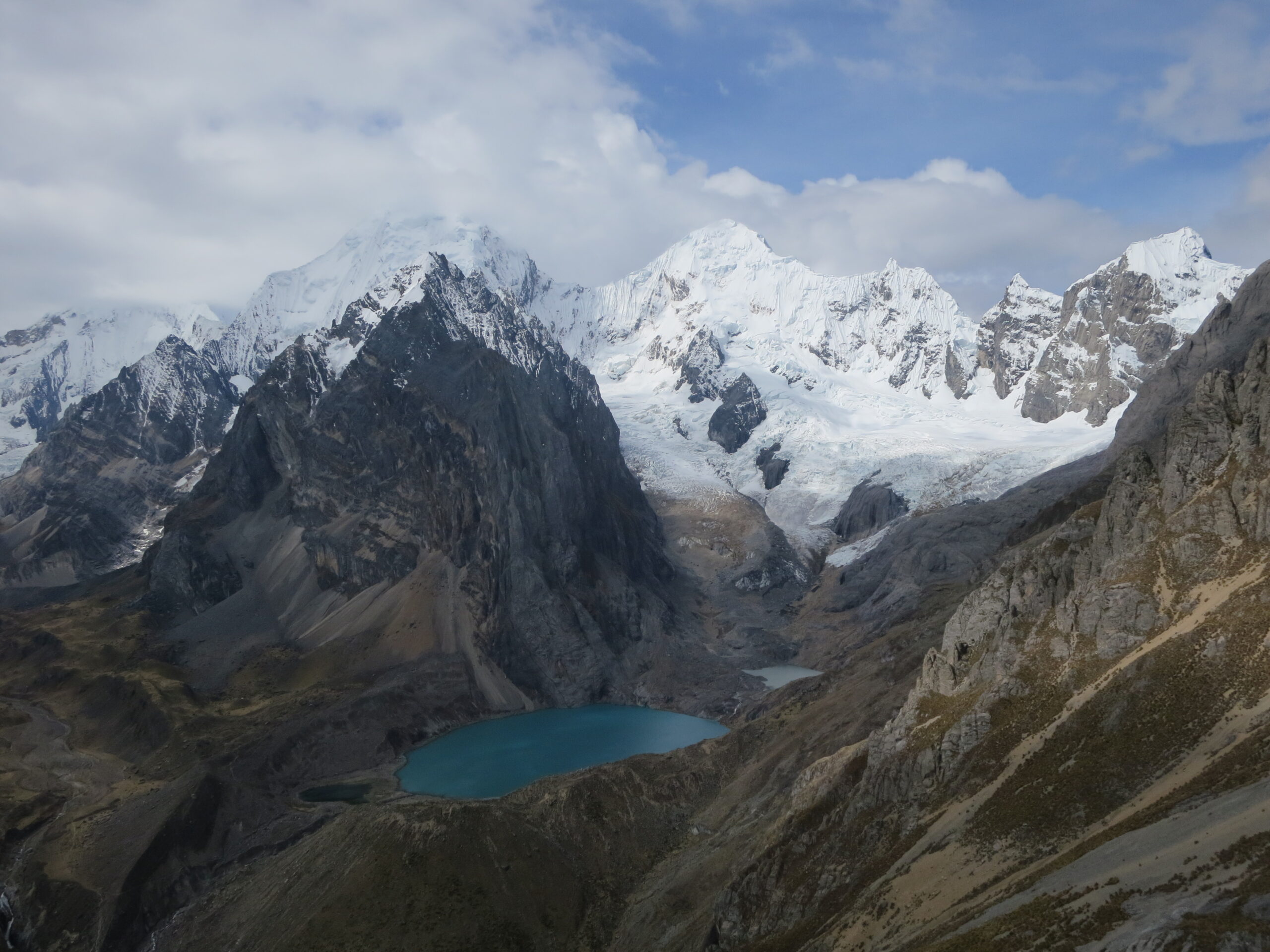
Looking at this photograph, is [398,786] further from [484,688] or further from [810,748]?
[810,748]

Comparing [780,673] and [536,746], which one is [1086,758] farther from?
[780,673]

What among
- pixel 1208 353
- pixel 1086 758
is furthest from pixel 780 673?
pixel 1086 758

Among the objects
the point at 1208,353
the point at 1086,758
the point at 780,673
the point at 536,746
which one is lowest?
the point at 780,673

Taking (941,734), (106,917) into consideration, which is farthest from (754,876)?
(106,917)

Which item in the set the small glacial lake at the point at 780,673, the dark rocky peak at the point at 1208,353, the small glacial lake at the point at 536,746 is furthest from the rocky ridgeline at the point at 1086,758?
the dark rocky peak at the point at 1208,353

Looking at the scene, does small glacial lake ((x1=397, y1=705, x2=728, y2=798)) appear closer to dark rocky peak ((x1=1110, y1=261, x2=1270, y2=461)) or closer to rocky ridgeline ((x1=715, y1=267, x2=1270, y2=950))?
rocky ridgeline ((x1=715, y1=267, x2=1270, y2=950))
